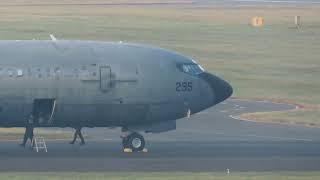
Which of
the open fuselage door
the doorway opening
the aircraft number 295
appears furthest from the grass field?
the doorway opening

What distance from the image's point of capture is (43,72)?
40.0 m

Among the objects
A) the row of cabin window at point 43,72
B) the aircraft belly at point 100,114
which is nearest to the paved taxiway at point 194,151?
the aircraft belly at point 100,114

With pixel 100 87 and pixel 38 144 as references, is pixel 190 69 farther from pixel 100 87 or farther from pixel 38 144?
pixel 38 144

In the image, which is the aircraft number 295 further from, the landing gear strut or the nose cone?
the landing gear strut

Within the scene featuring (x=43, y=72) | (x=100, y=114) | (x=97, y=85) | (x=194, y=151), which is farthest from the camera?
(x=194, y=151)

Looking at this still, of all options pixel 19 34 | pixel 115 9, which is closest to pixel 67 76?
pixel 19 34

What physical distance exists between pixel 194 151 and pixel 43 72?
21.9 feet

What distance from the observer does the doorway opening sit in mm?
40281

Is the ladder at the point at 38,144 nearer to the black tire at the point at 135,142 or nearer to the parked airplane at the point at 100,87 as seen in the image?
the parked airplane at the point at 100,87

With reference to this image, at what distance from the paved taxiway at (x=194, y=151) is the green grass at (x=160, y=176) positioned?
1405 millimetres

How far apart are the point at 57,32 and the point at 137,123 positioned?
223 ft

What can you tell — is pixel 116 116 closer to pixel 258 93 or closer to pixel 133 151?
pixel 133 151

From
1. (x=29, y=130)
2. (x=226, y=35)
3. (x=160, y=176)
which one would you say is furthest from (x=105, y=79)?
(x=226, y=35)

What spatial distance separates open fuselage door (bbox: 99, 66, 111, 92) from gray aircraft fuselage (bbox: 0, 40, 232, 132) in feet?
0.13
